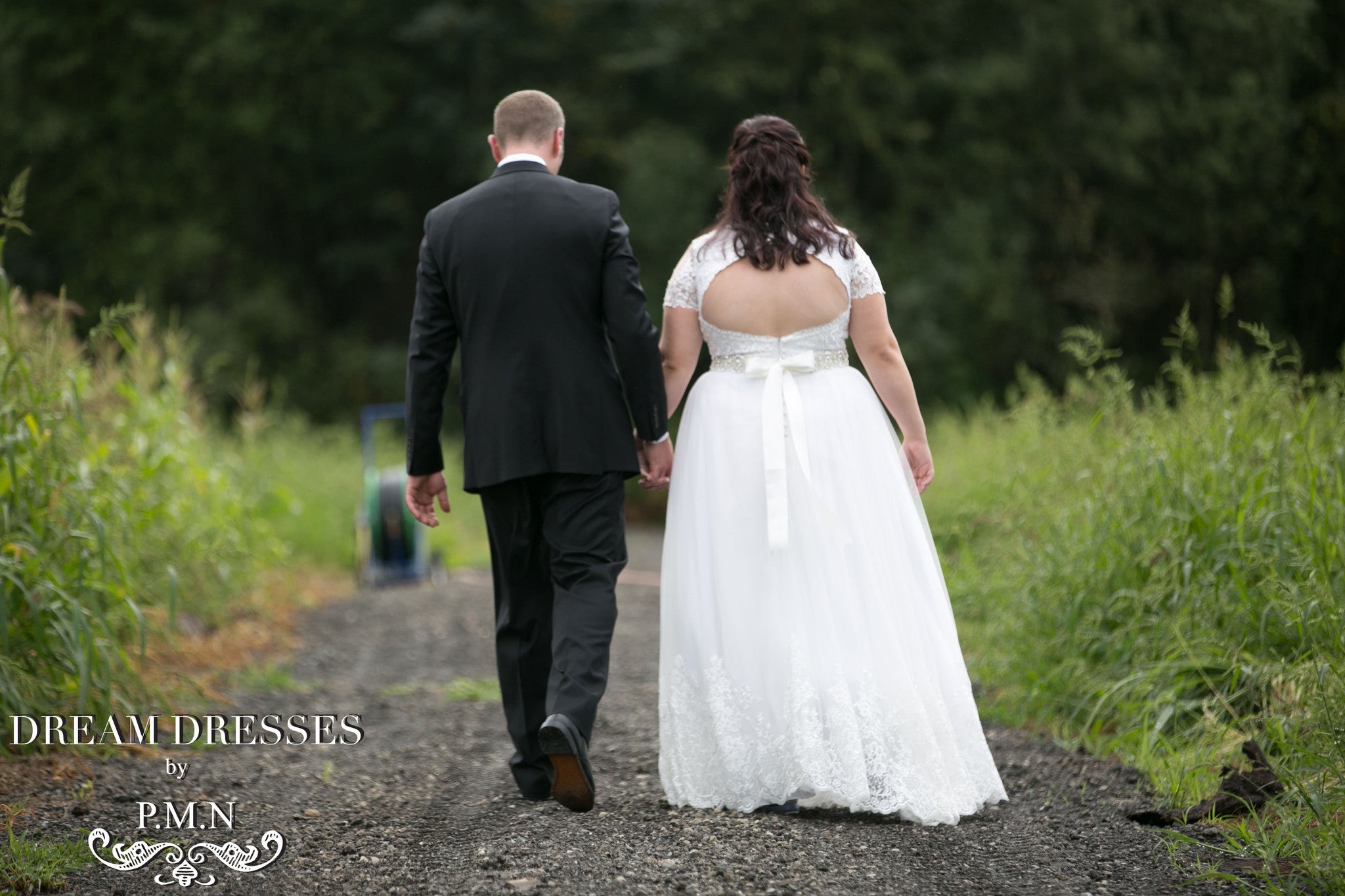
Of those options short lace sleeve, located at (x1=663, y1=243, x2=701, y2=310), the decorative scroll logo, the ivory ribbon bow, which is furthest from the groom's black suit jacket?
the decorative scroll logo

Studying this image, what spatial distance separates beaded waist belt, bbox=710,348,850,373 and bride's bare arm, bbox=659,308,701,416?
85 mm

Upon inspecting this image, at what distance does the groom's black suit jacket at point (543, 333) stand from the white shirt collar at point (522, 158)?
0.18ft

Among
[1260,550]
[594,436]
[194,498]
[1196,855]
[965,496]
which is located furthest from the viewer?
[965,496]

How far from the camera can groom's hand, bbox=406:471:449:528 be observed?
360 centimetres

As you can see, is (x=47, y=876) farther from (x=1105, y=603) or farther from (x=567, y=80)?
(x=567, y=80)

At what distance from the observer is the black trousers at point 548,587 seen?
3.34 m

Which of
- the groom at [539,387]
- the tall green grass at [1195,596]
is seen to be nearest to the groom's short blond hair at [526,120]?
the groom at [539,387]

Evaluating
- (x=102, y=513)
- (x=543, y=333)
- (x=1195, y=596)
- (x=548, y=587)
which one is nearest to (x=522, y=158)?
(x=543, y=333)

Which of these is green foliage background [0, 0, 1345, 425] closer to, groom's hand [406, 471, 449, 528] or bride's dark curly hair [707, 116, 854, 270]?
bride's dark curly hair [707, 116, 854, 270]

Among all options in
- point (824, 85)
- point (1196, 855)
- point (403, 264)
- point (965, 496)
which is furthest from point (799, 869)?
point (403, 264)

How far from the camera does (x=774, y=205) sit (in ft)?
11.4

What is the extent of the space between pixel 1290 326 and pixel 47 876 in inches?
543

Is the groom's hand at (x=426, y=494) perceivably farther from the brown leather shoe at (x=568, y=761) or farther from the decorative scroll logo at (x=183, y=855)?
the decorative scroll logo at (x=183, y=855)

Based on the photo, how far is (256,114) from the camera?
22297 mm
